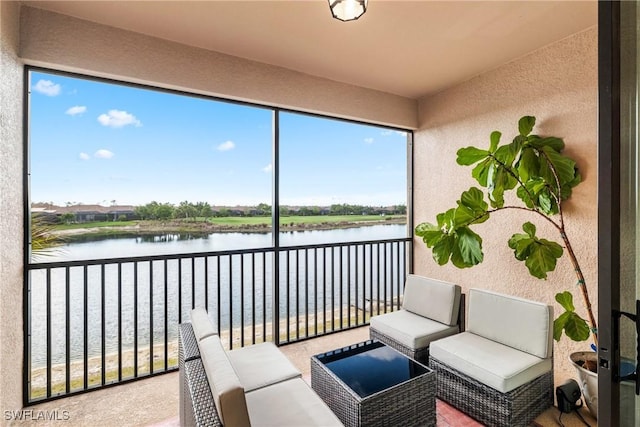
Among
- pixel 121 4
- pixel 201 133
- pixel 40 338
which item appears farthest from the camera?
pixel 201 133

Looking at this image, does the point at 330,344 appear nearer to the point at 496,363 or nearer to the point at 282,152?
the point at 496,363

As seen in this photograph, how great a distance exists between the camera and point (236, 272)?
3.08m

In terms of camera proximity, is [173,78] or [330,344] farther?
[330,344]

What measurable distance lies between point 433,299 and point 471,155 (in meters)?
1.27

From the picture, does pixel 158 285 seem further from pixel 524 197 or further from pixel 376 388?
pixel 524 197

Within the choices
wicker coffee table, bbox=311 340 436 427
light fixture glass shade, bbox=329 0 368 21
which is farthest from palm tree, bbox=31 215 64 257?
light fixture glass shade, bbox=329 0 368 21

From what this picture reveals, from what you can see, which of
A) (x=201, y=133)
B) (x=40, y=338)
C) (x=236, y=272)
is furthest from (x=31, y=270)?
(x=201, y=133)

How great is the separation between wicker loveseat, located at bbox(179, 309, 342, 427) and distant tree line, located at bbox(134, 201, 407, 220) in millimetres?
1149

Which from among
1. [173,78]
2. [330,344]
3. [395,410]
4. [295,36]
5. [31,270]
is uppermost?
[295,36]

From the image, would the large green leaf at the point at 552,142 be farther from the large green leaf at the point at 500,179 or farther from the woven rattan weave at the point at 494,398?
the woven rattan weave at the point at 494,398

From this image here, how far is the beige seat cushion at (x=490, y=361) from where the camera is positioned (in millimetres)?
1833

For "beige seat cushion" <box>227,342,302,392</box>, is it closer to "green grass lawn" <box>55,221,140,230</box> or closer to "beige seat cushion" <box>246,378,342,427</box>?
"beige seat cushion" <box>246,378,342,427</box>

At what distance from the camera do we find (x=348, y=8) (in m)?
1.76

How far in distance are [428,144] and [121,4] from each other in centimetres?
325
